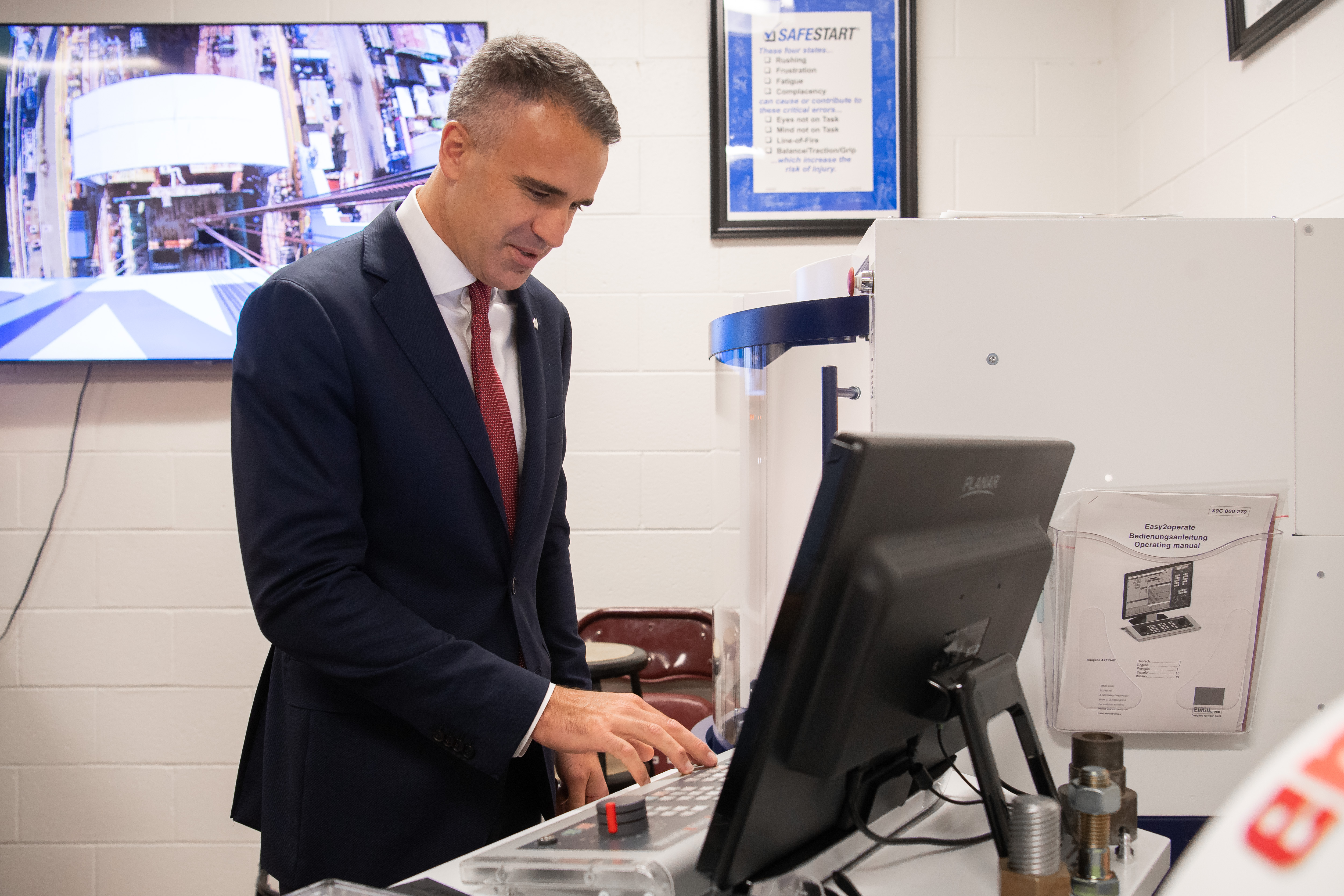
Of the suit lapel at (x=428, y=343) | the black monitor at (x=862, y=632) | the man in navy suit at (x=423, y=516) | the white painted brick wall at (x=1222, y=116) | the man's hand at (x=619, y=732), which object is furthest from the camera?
the white painted brick wall at (x=1222, y=116)

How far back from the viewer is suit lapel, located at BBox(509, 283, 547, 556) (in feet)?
3.78

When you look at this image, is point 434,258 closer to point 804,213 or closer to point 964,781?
point 964,781

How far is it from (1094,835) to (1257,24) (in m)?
1.63

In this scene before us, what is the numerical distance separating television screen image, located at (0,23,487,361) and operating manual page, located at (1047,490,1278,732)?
6.25 ft

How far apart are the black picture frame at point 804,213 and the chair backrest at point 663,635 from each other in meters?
0.98

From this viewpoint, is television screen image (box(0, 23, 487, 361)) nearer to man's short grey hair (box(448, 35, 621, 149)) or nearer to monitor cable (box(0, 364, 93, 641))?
monitor cable (box(0, 364, 93, 641))

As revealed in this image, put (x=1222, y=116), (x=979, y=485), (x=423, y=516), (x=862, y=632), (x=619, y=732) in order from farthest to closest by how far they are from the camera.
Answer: (x=1222, y=116) → (x=423, y=516) → (x=619, y=732) → (x=979, y=485) → (x=862, y=632)

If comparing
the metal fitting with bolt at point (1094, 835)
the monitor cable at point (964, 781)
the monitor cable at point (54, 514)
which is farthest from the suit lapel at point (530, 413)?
the monitor cable at point (54, 514)

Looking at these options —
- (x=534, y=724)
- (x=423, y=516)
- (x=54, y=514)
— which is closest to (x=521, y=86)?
(x=423, y=516)

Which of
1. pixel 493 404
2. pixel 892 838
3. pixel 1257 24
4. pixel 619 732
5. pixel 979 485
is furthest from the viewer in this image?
pixel 1257 24

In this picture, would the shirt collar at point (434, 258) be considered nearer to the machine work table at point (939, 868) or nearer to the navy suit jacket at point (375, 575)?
the navy suit jacket at point (375, 575)

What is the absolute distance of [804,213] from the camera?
7.66 feet

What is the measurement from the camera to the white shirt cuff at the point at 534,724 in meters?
0.95

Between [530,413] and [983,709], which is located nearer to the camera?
[983,709]
